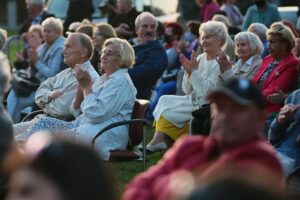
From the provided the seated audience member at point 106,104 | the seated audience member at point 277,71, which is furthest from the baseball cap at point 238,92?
the seated audience member at point 277,71

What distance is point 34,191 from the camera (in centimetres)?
335

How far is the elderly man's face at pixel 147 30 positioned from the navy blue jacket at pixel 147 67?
0.14m

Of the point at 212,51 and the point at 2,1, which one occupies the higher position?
the point at 212,51

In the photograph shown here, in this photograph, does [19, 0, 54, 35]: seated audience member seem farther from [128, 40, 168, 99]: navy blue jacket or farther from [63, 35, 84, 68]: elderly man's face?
[63, 35, 84, 68]: elderly man's face

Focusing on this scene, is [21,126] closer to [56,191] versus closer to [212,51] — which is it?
[212,51]

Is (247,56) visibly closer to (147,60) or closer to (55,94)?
(147,60)

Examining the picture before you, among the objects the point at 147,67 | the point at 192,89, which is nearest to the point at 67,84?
the point at 192,89

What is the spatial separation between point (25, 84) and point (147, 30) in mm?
2007

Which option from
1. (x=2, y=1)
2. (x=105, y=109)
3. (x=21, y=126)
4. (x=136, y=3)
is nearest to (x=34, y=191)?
(x=105, y=109)

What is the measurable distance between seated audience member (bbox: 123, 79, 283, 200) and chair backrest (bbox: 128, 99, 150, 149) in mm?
A: 3974

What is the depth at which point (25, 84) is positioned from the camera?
43.0 ft

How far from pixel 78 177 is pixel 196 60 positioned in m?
7.01

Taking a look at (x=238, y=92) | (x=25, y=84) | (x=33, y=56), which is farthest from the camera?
(x=25, y=84)

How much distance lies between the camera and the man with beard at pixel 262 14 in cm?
1579
